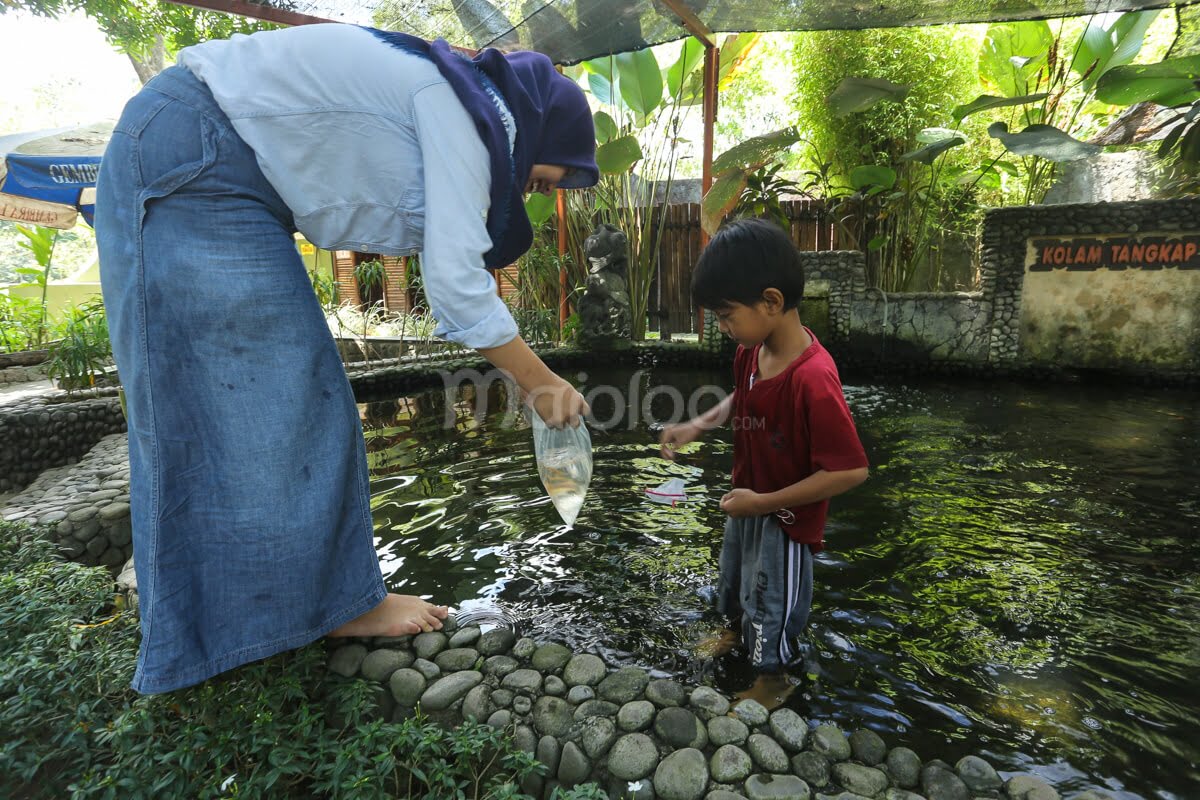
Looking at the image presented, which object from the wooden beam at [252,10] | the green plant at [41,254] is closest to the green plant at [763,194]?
the wooden beam at [252,10]

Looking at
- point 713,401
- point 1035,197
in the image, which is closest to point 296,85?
point 713,401

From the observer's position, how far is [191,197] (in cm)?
139

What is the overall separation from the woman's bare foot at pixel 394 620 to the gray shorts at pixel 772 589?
943 millimetres

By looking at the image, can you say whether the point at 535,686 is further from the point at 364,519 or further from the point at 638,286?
the point at 638,286

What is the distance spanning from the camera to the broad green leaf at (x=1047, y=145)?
601 centimetres

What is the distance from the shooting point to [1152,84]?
610cm

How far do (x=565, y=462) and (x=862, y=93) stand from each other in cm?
699

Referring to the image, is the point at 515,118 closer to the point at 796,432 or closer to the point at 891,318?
the point at 796,432

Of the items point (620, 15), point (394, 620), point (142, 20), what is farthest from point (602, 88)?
point (394, 620)

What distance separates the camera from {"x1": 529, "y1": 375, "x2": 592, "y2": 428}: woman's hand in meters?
1.51

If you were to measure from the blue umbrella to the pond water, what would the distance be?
4826mm

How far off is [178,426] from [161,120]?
661 mm

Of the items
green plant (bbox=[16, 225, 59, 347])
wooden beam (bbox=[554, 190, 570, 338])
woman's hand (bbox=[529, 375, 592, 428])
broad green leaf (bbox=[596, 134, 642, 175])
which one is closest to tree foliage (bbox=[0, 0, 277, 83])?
green plant (bbox=[16, 225, 59, 347])

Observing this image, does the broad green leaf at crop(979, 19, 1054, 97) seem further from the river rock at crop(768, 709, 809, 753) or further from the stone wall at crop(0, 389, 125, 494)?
the stone wall at crop(0, 389, 125, 494)
